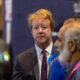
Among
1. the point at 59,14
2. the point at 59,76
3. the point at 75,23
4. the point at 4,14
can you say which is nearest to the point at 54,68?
the point at 59,76

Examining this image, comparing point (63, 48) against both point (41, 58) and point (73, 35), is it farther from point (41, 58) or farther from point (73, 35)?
point (41, 58)

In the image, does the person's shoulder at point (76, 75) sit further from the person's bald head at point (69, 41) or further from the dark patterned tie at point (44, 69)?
the dark patterned tie at point (44, 69)

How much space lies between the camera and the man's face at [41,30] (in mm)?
2900

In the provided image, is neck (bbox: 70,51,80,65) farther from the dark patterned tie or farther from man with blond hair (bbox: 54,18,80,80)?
the dark patterned tie

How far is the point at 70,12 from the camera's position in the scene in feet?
14.6

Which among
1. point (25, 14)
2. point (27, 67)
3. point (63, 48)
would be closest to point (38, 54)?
point (27, 67)

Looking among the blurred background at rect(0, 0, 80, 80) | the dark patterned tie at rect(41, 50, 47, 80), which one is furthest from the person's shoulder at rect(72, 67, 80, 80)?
the blurred background at rect(0, 0, 80, 80)

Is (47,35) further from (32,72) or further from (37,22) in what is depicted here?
(32,72)

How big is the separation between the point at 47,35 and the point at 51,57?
0.74 feet

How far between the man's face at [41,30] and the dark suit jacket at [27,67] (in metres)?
0.14

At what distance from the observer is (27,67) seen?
9.49ft

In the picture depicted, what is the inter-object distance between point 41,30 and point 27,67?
383mm

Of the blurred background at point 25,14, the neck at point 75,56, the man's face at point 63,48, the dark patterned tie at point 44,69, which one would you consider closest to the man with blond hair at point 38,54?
the dark patterned tie at point 44,69

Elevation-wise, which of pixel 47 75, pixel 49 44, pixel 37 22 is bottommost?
pixel 47 75
